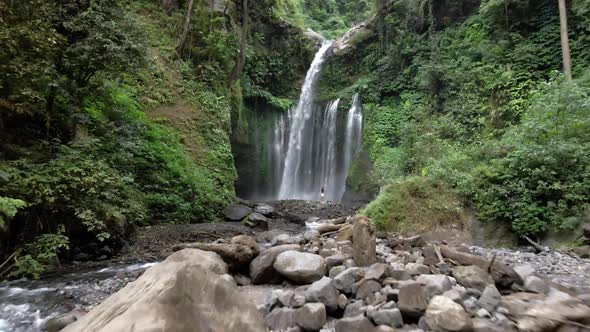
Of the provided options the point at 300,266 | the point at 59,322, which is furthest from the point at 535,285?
the point at 59,322

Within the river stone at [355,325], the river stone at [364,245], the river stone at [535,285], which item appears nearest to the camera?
the river stone at [355,325]

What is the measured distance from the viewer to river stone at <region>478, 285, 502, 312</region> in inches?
132

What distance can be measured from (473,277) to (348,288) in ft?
4.55

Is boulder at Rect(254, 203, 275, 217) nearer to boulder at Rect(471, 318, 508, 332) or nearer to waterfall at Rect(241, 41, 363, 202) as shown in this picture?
waterfall at Rect(241, 41, 363, 202)

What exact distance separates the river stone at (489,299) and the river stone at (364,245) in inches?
63.0

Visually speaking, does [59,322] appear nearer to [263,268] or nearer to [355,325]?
[263,268]

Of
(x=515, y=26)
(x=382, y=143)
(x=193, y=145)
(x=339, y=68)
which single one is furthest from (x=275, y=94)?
(x=515, y=26)

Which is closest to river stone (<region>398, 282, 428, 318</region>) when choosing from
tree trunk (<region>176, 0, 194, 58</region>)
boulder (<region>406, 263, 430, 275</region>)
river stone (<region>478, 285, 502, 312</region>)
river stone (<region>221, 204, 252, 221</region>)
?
river stone (<region>478, 285, 502, 312</region>)

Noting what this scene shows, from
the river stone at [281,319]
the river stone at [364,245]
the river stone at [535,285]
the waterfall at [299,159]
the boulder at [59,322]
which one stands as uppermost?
the waterfall at [299,159]

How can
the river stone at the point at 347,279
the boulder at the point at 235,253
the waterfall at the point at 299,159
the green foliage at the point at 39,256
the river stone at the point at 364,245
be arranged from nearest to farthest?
1. the river stone at the point at 347,279
2. the river stone at the point at 364,245
3. the boulder at the point at 235,253
4. the green foliage at the point at 39,256
5. the waterfall at the point at 299,159

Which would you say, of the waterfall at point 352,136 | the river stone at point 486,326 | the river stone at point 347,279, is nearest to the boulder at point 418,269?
the river stone at point 347,279

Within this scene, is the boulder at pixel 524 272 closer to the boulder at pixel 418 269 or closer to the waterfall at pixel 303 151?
the boulder at pixel 418 269

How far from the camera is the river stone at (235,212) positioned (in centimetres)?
1208

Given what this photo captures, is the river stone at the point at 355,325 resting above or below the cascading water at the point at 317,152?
below
